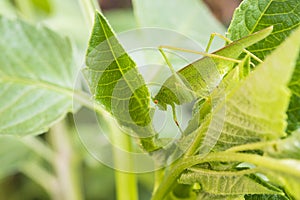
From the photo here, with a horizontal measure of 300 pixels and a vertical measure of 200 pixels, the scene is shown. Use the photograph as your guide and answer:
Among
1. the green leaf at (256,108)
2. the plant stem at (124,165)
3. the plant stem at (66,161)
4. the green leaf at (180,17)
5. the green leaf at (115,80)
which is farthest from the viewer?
the plant stem at (66,161)

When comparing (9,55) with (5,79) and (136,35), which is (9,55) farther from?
(136,35)

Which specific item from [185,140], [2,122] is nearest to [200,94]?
[185,140]

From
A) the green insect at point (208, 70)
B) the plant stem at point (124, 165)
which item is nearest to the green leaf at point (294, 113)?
the green insect at point (208, 70)

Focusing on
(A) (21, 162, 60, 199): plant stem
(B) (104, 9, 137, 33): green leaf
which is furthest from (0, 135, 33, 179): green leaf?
(B) (104, 9, 137, 33): green leaf

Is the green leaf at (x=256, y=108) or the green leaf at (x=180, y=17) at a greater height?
the green leaf at (x=180, y=17)

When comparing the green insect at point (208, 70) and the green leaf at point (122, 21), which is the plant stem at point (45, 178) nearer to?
the green leaf at point (122, 21)

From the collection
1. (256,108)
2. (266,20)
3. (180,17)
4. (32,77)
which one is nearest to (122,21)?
(180,17)
